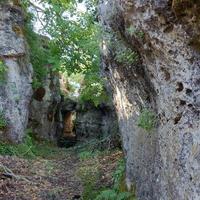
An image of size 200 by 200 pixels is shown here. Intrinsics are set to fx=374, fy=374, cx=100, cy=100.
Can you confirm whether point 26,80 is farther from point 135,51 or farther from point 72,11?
point 135,51

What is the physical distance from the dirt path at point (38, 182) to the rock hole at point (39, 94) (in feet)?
25.1

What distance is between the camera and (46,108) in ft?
65.2

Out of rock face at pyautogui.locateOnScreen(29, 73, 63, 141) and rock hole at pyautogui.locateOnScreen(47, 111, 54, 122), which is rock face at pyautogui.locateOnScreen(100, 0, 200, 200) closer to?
rock face at pyautogui.locateOnScreen(29, 73, 63, 141)

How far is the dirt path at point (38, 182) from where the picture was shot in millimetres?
8023

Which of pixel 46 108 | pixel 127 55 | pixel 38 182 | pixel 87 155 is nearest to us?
pixel 127 55

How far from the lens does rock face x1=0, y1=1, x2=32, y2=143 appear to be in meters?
13.1

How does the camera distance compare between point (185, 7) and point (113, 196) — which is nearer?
point (185, 7)

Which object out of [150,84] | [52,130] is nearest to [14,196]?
[150,84]

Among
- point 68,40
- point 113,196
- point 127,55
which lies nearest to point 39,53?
point 68,40

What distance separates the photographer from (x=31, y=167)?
10.4 m

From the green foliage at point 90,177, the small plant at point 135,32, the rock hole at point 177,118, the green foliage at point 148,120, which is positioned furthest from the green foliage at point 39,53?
the rock hole at point 177,118

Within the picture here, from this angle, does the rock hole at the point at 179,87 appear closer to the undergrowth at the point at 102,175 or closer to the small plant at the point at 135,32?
the small plant at the point at 135,32

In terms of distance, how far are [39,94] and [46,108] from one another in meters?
0.93

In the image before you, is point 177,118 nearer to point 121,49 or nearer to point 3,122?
point 121,49
